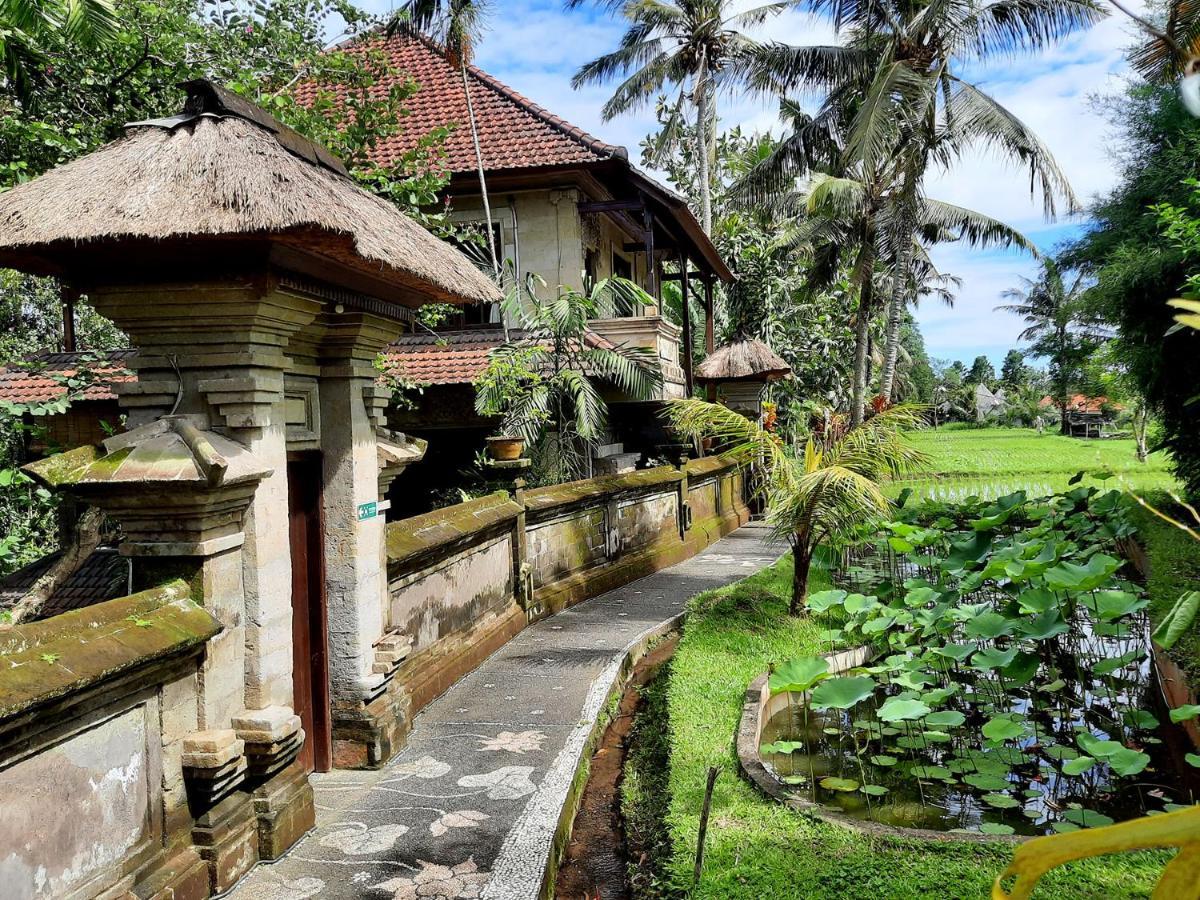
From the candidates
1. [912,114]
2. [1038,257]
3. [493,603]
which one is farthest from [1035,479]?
[493,603]

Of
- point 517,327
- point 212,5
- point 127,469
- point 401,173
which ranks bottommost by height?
point 127,469

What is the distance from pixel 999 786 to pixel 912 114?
15596 mm

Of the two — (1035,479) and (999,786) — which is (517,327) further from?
(1035,479)

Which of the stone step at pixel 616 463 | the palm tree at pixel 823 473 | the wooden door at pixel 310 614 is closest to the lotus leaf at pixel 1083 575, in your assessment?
the palm tree at pixel 823 473

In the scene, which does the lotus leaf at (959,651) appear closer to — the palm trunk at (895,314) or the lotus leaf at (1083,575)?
the lotus leaf at (1083,575)

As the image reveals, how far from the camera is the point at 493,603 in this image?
8.55m

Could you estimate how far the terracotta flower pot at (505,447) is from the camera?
10.1 metres

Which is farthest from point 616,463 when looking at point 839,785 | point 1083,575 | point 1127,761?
point 1127,761

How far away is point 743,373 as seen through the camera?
18.9 meters

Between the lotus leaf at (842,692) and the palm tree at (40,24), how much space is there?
6717mm

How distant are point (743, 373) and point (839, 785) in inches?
557

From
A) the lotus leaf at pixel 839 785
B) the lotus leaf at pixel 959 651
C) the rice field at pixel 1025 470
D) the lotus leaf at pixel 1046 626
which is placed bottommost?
the lotus leaf at pixel 839 785

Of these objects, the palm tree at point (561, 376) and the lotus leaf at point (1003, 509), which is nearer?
the lotus leaf at point (1003, 509)

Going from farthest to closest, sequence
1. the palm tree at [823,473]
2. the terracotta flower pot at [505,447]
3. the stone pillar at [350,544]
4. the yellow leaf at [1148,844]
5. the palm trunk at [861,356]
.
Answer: the palm trunk at [861,356] < the terracotta flower pot at [505,447] < the palm tree at [823,473] < the stone pillar at [350,544] < the yellow leaf at [1148,844]
